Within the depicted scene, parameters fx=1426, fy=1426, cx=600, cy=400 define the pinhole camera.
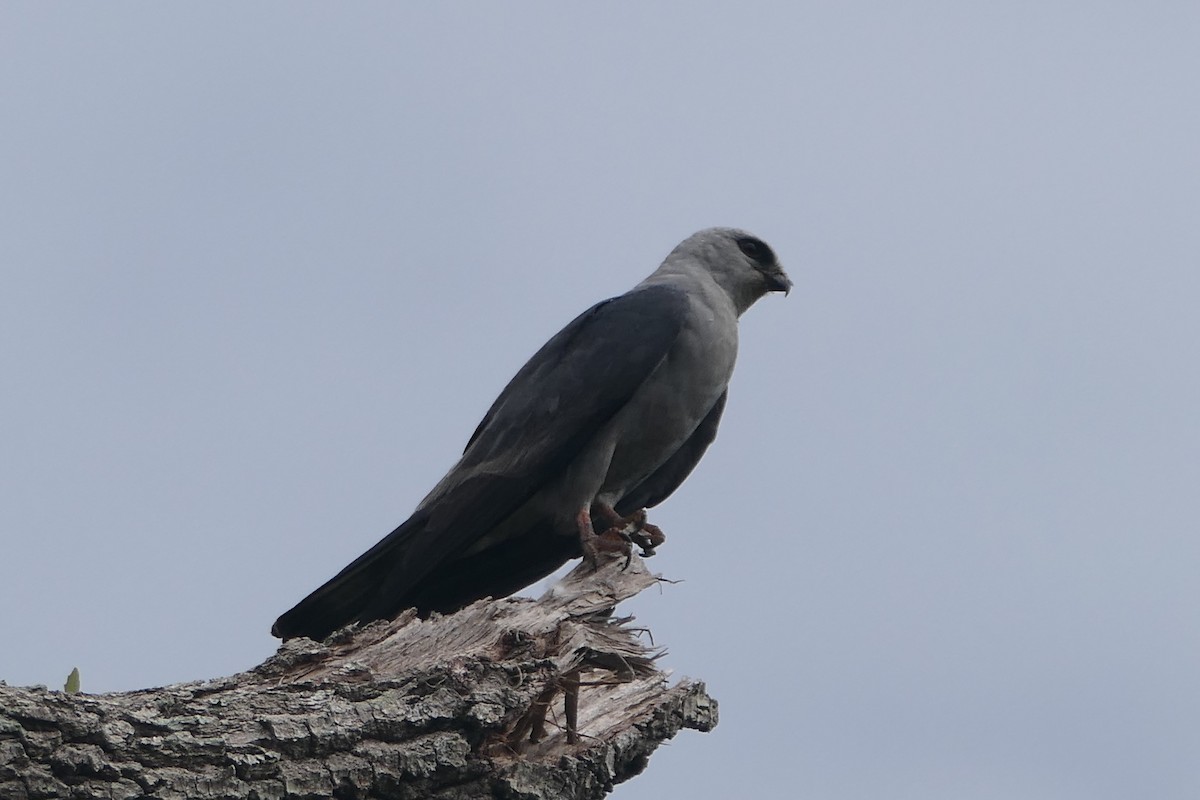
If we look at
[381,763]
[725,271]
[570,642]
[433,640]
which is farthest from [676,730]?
[725,271]

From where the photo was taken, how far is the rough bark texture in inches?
140

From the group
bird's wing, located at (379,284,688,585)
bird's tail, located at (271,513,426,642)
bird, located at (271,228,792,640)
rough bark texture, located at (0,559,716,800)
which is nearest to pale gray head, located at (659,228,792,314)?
bird, located at (271,228,792,640)

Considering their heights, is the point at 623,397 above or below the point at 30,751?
above

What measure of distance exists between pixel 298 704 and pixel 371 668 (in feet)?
2.02

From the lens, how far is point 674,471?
320 inches

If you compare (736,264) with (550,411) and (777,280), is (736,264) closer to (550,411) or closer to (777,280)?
(777,280)

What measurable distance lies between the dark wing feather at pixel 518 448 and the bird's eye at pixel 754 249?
44.5 inches

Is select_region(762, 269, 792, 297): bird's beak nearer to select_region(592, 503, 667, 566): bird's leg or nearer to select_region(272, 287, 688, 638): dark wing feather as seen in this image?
select_region(272, 287, 688, 638): dark wing feather

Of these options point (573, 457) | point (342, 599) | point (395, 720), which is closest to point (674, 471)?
point (573, 457)

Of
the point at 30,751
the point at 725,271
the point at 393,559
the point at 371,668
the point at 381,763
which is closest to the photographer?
the point at 30,751

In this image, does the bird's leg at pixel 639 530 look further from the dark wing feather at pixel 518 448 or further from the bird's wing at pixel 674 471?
the bird's wing at pixel 674 471

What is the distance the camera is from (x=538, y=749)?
4.76 meters

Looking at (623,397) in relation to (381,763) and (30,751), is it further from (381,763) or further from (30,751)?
(30,751)

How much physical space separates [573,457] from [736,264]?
2146 mm
